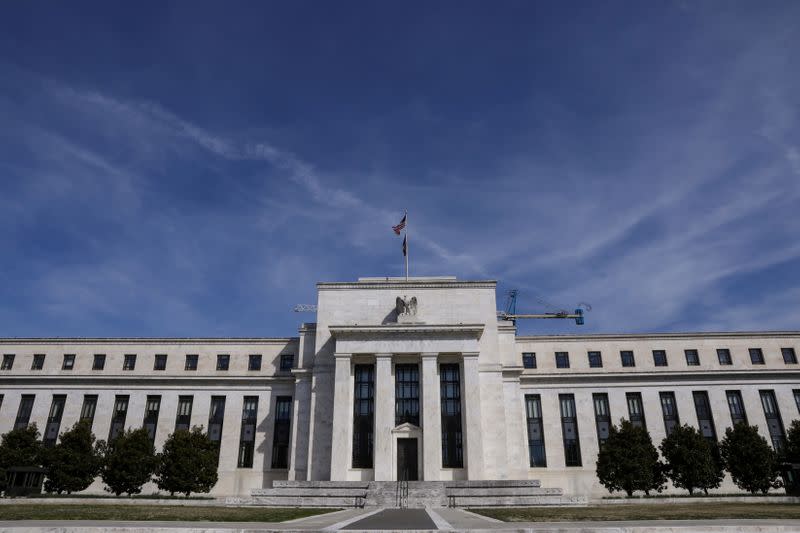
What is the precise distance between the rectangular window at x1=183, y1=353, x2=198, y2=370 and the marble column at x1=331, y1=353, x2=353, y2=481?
18.5 meters

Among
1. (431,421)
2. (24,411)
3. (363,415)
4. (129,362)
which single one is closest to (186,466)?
(363,415)

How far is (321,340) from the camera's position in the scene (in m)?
57.0

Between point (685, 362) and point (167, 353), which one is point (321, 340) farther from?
point (685, 362)

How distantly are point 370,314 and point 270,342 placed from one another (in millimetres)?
12448

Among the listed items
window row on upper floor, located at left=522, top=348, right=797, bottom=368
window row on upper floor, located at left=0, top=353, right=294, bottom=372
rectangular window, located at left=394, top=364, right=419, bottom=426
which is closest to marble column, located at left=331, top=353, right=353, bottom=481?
rectangular window, located at left=394, top=364, right=419, bottom=426

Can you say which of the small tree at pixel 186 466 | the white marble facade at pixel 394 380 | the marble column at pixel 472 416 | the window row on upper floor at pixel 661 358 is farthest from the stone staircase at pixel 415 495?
the window row on upper floor at pixel 661 358

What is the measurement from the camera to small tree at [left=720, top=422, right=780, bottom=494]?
153 feet

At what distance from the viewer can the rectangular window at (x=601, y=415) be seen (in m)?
56.7

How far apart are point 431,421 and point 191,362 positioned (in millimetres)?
28911

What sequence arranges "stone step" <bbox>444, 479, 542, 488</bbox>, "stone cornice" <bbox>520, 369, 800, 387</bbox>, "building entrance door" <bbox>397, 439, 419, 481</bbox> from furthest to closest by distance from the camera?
"stone cornice" <bbox>520, 369, 800, 387</bbox>, "building entrance door" <bbox>397, 439, 419, 481</bbox>, "stone step" <bbox>444, 479, 542, 488</bbox>

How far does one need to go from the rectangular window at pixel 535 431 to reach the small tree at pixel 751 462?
54.1 feet

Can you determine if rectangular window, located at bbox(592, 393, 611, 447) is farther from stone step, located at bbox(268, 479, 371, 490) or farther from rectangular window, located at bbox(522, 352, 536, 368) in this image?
stone step, located at bbox(268, 479, 371, 490)

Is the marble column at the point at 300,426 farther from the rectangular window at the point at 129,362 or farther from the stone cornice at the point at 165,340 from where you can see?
the rectangular window at the point at 129,362

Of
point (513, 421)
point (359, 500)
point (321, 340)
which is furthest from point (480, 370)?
point (359, 500)
